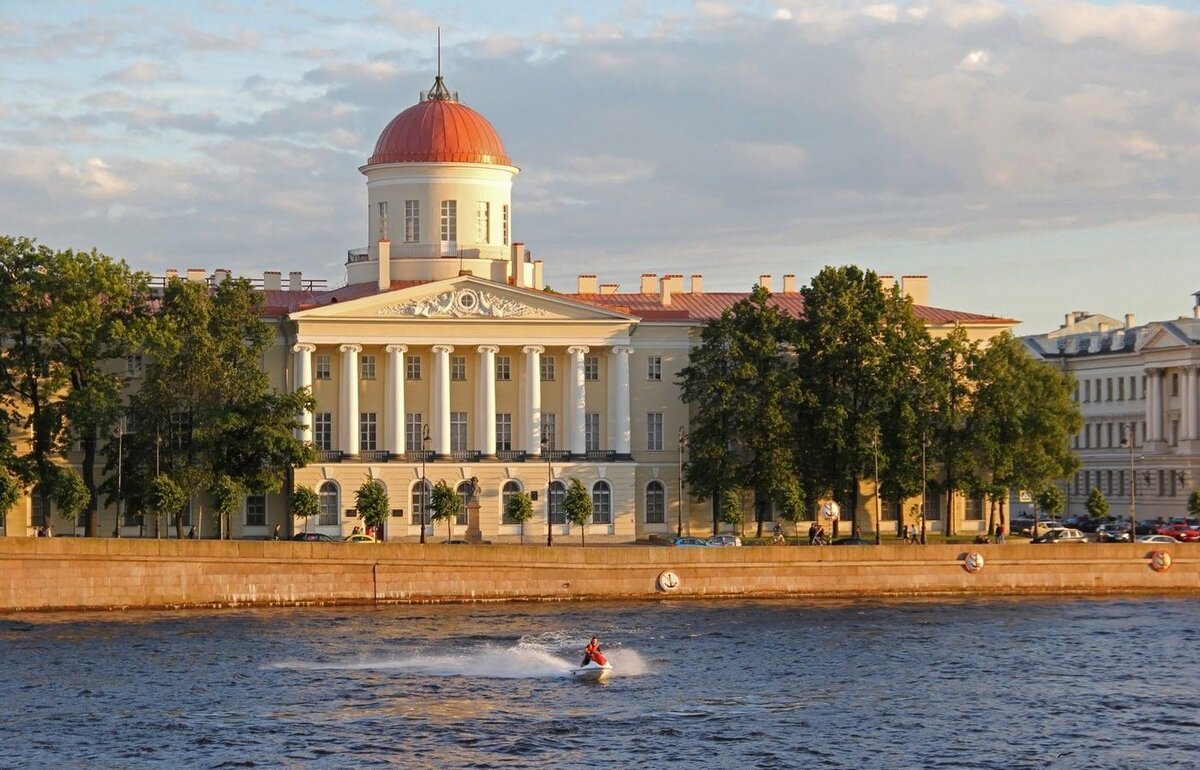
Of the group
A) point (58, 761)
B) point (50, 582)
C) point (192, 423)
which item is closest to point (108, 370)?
point (192, 423)

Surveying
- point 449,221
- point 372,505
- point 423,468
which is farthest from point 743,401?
point 449,221

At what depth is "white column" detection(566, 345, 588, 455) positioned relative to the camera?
86.6m

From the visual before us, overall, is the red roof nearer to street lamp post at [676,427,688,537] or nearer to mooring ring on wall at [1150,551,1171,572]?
street lamp post at [676,427,688,537]

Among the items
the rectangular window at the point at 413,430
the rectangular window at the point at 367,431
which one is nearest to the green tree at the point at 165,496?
the rectangular window at the point at 367,431

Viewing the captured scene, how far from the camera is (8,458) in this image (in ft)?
254

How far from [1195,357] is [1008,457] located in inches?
1060

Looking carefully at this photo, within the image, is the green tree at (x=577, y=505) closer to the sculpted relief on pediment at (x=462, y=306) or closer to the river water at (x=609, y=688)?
the sculpted relief on pediment at (x=462, y=306)

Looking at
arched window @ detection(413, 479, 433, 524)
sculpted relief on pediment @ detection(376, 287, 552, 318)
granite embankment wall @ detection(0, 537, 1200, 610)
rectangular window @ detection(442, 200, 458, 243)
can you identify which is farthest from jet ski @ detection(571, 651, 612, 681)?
rectangular window @ detection(442, 200, 458, 243)

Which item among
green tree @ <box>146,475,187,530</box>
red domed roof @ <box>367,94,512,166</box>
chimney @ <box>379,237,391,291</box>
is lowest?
green tree @ <box>146,475,187,530</box>

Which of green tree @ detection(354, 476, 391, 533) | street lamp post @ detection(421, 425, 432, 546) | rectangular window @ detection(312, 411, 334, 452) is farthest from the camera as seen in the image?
rectangular window @ detection(312, 411, 334, 452)

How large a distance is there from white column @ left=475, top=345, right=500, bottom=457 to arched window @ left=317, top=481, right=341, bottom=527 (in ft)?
19.4

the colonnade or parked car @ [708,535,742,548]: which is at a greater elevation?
the colonnade

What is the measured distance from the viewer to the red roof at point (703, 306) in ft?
297

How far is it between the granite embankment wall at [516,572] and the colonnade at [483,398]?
17.2 metres
